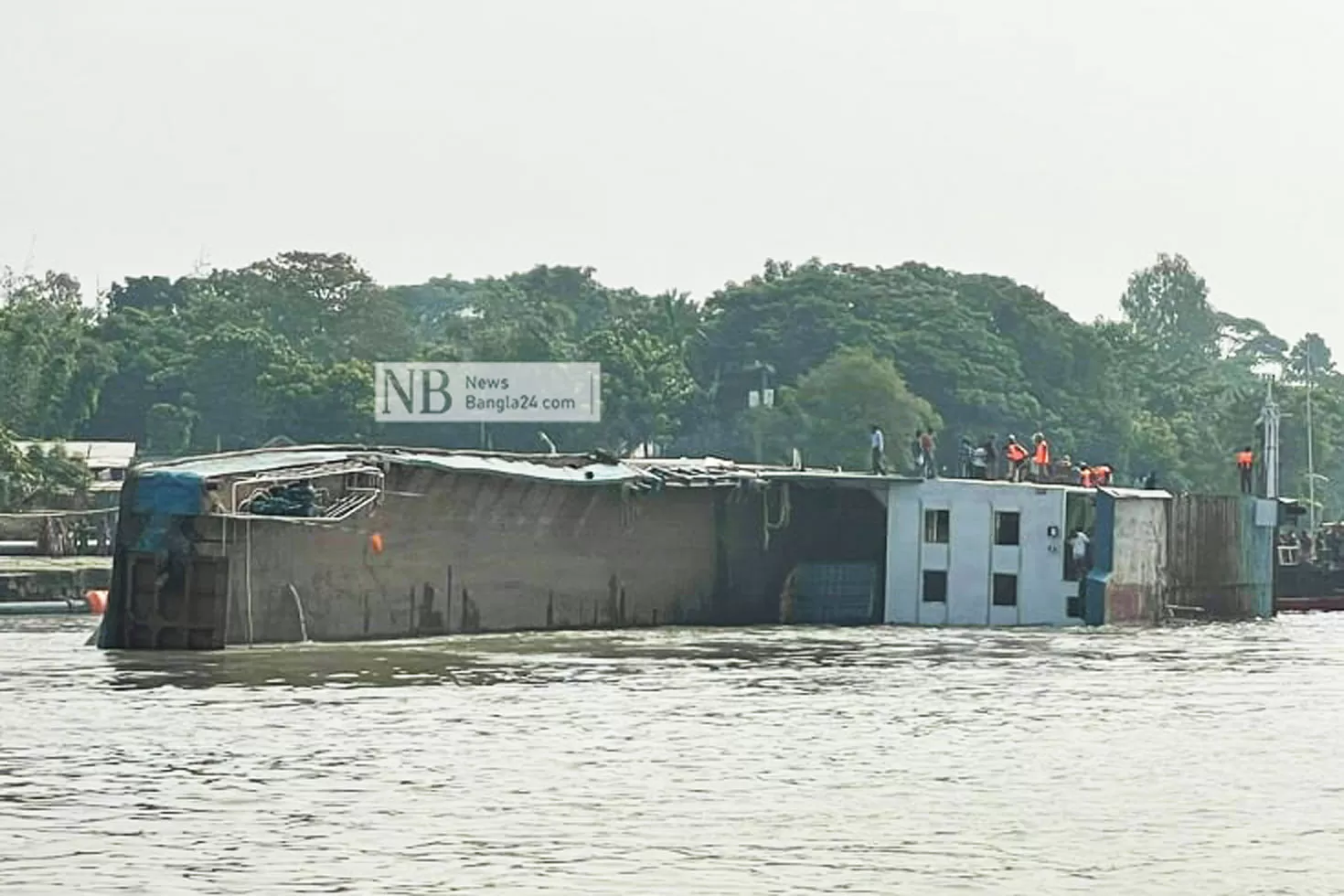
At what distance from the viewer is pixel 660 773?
28438mm

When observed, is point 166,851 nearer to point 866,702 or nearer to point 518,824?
point 518,824

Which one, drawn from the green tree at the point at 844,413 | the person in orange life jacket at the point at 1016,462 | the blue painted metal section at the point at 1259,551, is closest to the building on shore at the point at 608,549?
the blue painted metal section at the point at 1259,551

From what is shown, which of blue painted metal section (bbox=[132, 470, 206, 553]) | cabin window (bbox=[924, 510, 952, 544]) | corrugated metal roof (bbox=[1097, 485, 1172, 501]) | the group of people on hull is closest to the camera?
blue painted metal section (bbox=[132, 470, 206, 553])

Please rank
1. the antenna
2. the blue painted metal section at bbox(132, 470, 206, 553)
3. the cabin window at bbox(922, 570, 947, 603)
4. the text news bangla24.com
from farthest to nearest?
1. the text news bangla24.com
2. the antenna
3. the cabin window at bbox(922, 570, 947, 603)
4. the blue painted metal section at bbox(132, 470, 206, 553)

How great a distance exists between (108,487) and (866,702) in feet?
214

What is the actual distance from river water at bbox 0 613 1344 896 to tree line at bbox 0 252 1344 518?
7525 cm

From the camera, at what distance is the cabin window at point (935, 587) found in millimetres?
55188

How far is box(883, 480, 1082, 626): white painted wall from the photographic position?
55.2 meters

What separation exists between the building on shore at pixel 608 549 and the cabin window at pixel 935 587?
53 mm

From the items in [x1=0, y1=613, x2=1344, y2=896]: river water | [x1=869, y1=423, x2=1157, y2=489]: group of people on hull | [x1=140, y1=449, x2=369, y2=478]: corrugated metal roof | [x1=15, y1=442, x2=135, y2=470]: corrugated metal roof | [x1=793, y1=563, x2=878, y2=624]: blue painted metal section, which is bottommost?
[x1=0, y1=613, x2=1344, y2=896]: river water

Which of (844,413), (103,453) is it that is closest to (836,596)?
(103,453)

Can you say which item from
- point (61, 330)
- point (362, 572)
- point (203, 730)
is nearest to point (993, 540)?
point (362, 572)

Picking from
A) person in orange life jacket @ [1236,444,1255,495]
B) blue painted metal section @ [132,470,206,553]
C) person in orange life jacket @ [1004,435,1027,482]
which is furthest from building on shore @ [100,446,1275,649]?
person in orange life jacket @ [1004,435,1027,482]

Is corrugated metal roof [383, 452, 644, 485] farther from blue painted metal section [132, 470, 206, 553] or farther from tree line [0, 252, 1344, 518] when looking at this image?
tree line [0, 252, 1344, 518]
